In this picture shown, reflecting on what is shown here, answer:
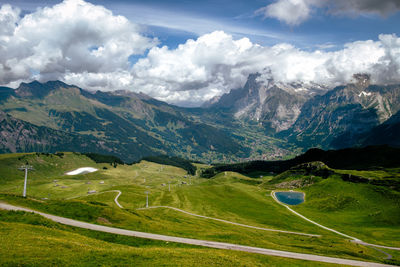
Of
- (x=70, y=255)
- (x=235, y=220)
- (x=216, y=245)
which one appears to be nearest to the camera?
(x=70, y=255)

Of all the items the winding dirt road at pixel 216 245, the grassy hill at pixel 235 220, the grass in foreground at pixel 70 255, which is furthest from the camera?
the winding dirt road at pixel 216 245

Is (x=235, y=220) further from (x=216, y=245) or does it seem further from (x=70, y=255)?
(x=70, y=255)

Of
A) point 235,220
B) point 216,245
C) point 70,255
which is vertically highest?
point 70,255

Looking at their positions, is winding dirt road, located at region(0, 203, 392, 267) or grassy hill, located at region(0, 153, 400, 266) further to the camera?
winding dirt road, located at region(0, 203, 392, 267)

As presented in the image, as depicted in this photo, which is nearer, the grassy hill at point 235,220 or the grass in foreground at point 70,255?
the grass in foreground at point 70,255

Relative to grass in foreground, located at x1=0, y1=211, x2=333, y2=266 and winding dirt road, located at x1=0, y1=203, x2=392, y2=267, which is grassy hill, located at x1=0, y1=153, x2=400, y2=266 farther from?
winding dirt road, located at x1=0, y1=203, x2=392, y2=267

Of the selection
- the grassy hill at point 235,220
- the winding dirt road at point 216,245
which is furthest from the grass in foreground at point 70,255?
the winding dirt road at point 216,245

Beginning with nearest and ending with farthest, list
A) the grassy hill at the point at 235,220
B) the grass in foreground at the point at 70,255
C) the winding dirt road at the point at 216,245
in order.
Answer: the grass in foreground at the point at 70,255 → the grassy hill at the point at 235,220 → the winding dirt road at the point at 216,245

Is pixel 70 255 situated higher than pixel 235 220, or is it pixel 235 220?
pixel 70 255

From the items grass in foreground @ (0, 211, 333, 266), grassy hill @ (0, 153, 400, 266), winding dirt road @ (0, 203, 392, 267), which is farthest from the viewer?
winding dirt road @ (0, 203, 392, 267)

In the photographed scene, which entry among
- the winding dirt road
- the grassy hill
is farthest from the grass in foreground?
the winding dirt road

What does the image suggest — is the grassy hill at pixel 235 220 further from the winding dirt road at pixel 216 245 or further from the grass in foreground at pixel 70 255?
→ the winding dirt road at pixel 216 245

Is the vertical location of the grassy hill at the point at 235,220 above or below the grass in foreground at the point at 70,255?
below

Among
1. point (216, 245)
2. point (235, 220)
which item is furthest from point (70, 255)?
point (235, 220)
